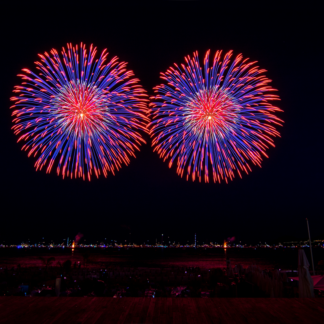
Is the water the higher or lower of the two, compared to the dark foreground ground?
higher

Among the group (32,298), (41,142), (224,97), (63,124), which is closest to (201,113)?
(224,97)

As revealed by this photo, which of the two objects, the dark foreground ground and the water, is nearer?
the dark foreground ground

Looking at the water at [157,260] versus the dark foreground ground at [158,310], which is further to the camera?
the water at [157,260]

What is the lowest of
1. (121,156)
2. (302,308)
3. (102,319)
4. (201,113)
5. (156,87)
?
(102,319)

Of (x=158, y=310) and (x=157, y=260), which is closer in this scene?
(x=158, y=310)

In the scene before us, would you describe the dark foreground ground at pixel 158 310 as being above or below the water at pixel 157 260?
below

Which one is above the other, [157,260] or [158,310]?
[157,260]

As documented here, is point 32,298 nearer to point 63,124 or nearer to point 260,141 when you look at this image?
point 63,124

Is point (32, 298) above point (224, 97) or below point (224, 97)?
below
